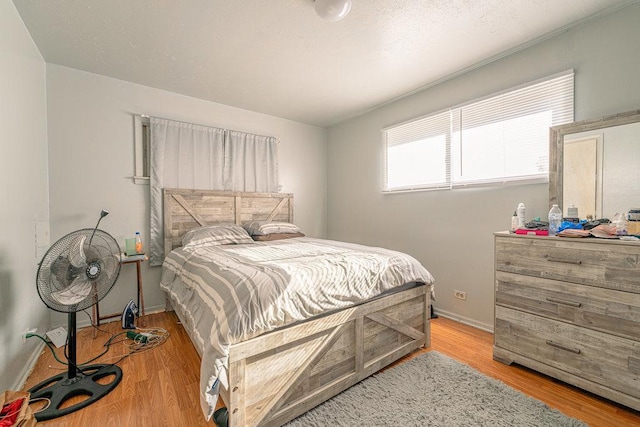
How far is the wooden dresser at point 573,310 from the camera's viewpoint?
1.53m

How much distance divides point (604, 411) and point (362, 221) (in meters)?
2.83

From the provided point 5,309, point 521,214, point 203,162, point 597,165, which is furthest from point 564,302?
point 203,162

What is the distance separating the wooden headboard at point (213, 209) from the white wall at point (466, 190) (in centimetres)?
106

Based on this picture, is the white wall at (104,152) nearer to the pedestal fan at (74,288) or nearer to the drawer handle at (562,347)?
the pedestal fan at (74,288)

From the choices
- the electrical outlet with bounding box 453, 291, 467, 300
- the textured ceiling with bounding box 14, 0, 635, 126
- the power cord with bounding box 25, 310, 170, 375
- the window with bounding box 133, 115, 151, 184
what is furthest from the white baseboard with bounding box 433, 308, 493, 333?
the window with bounding box 133, 115, 151, 184

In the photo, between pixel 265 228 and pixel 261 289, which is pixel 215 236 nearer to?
pixel 265 228

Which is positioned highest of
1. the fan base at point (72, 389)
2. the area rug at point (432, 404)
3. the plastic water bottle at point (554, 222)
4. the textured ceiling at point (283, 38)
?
the textured ceiling at point (283, 38)

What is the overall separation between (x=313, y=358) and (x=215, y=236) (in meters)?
1.90

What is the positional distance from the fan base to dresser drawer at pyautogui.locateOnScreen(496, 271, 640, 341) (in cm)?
286

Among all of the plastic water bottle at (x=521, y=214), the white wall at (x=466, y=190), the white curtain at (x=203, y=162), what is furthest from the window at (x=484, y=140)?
the white curtain at (x=203, y=162)

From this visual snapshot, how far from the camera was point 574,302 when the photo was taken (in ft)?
5.63

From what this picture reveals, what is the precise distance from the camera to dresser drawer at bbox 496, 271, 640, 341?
5.03 feet

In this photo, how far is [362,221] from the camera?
13.0ft

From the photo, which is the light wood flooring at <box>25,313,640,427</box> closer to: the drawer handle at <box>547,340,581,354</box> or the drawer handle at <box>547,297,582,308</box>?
the drawer handle at <box>547,340,581,354</box>
